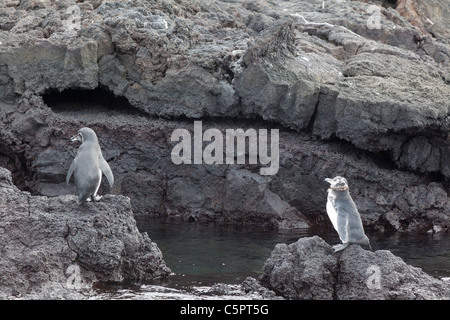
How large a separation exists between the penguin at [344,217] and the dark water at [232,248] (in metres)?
1.57

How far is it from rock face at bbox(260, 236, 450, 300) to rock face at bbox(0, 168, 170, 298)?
5.82 ft

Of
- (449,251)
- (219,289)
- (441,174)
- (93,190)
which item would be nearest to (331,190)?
(219,289)

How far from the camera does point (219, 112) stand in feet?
48.5

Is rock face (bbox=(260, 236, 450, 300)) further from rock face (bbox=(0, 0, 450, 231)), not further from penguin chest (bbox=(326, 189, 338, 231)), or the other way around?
rock face (bbox=(0, 0, 450, 231))

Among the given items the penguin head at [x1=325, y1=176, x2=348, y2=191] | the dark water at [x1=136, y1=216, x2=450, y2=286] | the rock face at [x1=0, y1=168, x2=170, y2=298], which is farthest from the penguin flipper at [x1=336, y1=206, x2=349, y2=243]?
the rock face at [x1=0, y1=168, x2=170, y2=298]

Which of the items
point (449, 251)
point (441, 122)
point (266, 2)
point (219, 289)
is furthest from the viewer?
point (266, 2)

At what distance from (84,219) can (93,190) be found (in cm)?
37

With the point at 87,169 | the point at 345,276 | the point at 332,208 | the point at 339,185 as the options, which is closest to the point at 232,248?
the point at 332,208

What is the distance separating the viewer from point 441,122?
14.1 meters

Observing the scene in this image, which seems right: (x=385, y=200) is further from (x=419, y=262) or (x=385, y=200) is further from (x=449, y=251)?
Answer: (x=419, y=262)

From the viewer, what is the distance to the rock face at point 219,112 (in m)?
14.3

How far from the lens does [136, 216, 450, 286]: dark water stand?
33.4 ft

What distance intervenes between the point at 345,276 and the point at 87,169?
338 centimetres

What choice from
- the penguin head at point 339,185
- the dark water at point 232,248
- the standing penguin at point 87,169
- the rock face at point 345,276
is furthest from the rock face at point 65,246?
the penguin head at point 339,185
